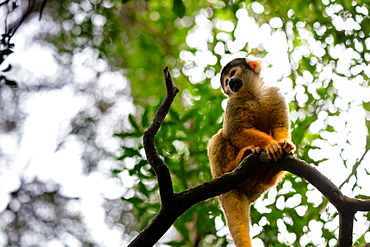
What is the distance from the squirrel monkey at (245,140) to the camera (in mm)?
3338

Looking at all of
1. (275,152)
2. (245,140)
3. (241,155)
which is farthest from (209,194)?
(245,140)

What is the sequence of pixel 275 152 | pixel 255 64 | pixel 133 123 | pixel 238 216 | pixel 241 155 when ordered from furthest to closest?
pixel 133 123 → pixel 255 64 → pixel 238 216 → pixel 241 155 → pixel 275 152

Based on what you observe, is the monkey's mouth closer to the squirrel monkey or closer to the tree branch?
the squirrel monkey

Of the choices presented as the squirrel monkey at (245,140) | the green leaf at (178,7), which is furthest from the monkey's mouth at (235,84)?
the green leaf at (178,7)

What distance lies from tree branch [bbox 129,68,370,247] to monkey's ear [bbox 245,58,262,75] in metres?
1.94

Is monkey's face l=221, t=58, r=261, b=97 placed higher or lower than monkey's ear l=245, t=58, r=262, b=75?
lower

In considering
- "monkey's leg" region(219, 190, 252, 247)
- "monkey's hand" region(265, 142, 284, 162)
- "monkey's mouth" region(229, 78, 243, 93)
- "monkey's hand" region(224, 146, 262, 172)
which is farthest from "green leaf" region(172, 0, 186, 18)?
"monkey's leg" region(219, 190, 252, 247)

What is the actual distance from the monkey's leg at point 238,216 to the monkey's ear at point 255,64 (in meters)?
1.40

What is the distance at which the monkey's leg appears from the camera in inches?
126

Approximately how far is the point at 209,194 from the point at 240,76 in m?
Result: 2.04

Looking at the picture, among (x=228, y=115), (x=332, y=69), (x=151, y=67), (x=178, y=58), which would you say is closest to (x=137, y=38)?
(x=151, y=67)

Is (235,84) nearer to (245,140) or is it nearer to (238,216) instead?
(245,140)

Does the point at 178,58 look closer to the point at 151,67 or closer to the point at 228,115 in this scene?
the point at 151,67

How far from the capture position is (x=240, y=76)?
4211 millimetres
